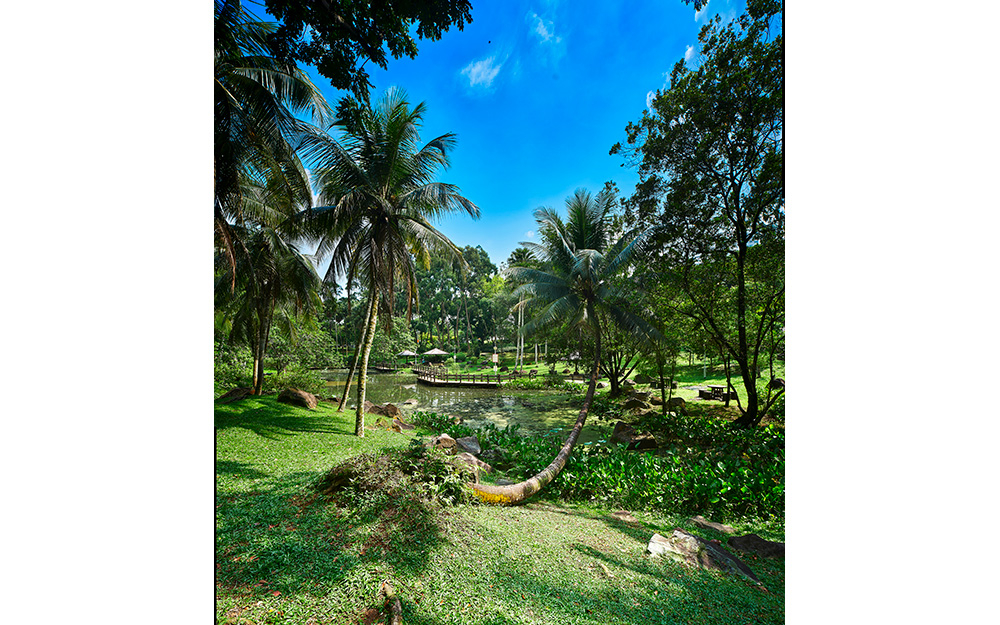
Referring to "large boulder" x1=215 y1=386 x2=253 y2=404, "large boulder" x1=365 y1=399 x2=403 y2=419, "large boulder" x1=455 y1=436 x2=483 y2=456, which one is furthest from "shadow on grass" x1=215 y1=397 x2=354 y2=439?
Result: "large boulder" x1=455 y1=436 x2=483 y2=456

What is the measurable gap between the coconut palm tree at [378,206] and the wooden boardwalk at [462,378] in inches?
49.8

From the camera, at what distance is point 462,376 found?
480 centimetres

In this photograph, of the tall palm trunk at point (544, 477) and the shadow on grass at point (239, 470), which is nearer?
the shadow on grass at point (239, 470)

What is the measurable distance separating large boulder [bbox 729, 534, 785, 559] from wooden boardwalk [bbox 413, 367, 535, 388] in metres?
2.86

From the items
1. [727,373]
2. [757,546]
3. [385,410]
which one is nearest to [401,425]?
[385,410]

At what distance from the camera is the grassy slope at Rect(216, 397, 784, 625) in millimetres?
1311

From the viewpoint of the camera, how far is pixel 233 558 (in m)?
1.49

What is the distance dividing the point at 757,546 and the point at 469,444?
2882 mm

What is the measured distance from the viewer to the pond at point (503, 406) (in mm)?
4031

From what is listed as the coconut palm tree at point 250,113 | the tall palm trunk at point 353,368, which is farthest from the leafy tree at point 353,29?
the tall palm trunk at point 353,368

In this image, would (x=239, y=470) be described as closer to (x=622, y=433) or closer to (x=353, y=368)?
(x=353, y=368)

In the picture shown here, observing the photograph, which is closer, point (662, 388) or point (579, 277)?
point (662, 388)

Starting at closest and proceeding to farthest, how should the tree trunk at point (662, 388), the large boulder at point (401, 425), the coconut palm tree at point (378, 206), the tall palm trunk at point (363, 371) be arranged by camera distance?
1. the coconut palm tree at point (378, 206)
2. the tree trunk at point (662, 388)
3. the tall palm trunk at point (363, 371)
4. the large boulder at point (401, 425)

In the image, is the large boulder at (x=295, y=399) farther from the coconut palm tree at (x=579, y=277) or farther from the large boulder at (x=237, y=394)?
the coconut palm tree at (x=579, y=277)
